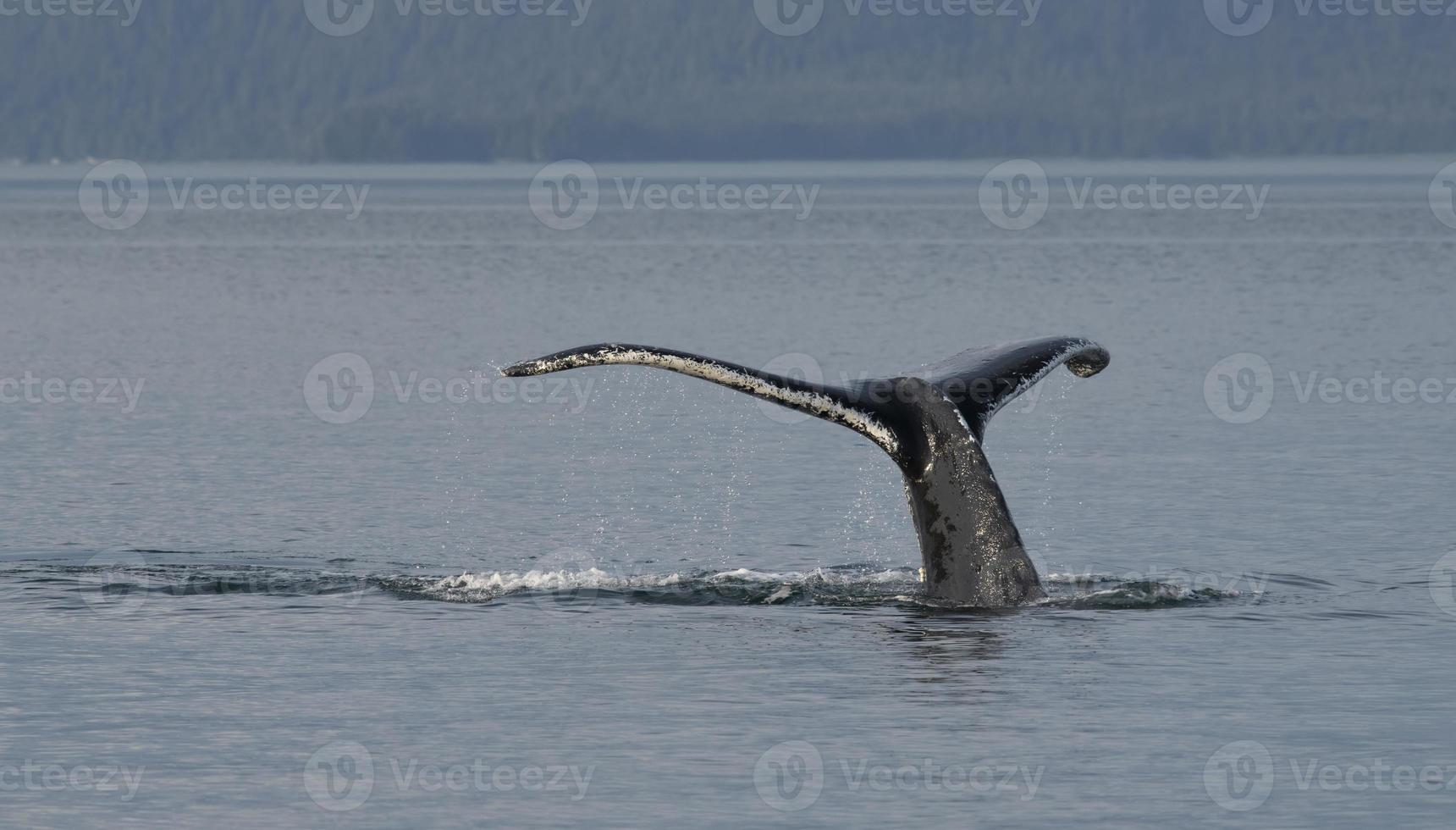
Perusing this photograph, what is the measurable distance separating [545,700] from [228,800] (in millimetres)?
2481

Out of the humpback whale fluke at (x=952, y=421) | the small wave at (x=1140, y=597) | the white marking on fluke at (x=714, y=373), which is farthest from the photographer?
the small wave at (x=1140, y=597)

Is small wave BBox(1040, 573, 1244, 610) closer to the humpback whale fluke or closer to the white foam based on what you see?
the humpback whale fluke

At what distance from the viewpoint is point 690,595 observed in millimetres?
17656

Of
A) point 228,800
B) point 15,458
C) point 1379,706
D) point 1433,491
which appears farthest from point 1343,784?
point 15,458

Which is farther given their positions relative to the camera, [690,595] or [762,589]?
[762,589]

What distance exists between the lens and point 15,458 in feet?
87.9

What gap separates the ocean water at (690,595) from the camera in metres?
12.6

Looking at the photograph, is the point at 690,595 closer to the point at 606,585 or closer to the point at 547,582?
the point at 606,585

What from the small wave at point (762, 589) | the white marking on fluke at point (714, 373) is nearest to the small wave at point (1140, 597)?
the small wave at point (762, 589)

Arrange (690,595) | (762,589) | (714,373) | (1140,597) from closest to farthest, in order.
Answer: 1. (714,373)
2. (1140,597)
3. (690,595)
4. (762,589)

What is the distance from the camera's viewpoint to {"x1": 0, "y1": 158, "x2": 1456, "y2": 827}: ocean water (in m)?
12.6

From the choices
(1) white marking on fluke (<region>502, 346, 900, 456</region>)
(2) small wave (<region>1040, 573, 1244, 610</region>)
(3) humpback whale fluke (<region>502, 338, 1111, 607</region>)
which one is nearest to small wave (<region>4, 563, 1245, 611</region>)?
(2) small wave (<region>1040, 573, 1244, 610</region>)

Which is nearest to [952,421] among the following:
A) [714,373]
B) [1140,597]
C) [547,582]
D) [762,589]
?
[714,373]

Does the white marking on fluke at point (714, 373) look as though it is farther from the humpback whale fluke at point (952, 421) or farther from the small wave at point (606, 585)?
the small wave at point (606, 585)
